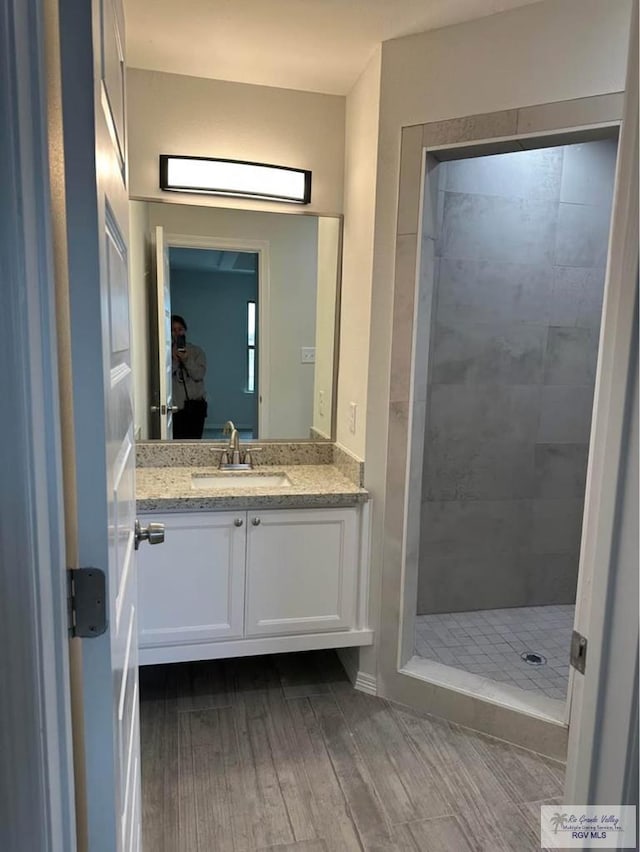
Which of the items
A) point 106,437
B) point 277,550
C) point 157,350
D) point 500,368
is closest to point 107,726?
point 106,437

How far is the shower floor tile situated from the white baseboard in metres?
0.31

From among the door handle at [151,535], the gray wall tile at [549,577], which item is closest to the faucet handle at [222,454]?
the door handle at [151,535]

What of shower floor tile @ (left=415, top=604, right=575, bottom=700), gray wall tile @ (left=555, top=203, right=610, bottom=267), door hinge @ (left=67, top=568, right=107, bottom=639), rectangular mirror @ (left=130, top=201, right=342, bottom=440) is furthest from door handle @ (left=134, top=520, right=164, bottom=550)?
gray wall tile @ (left=555, top=203, right=610, bottom=267)

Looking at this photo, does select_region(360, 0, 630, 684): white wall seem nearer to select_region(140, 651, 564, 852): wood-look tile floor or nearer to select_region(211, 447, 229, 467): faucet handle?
select_region(140, 651, 564, 852): wood-look tile floor

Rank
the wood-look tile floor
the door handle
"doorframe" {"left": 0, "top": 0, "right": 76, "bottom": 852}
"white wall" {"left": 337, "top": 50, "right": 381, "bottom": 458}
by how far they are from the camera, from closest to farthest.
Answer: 1. "doorframe" {"left": 0, "top": 0, "right": 76, "bottom": 852}
2. the door handle
3. the wood-look tile floor
4. "white wall" {"left": 337, "top": 50, "right": 381, "bottom": 458}

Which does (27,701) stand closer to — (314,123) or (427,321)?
(427,321)

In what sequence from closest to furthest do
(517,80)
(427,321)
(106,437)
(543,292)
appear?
(106,437) < (517,80) < (427,321) < (543,292)

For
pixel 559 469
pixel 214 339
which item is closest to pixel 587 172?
pixel 559 469

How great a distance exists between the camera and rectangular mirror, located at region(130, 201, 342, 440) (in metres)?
2.44

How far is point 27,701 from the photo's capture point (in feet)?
2.14

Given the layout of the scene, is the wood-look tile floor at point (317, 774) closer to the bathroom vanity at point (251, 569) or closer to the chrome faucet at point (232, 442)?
the bathroom vanity at point (251, 569)

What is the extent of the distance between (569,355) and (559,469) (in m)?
0.59

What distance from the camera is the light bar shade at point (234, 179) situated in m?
2.34

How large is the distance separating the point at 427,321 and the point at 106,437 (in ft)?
5.17
